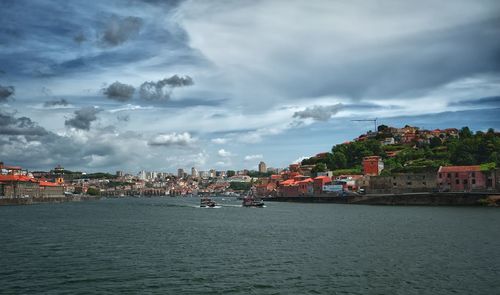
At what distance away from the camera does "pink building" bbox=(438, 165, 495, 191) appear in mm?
107412

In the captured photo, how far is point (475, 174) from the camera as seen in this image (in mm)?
109250

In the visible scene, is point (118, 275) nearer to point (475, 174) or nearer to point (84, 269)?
point (84, 269)

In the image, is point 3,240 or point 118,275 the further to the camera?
point 3,240

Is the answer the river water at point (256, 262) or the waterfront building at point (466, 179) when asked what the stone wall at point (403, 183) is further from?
the river water at point (256, 262)

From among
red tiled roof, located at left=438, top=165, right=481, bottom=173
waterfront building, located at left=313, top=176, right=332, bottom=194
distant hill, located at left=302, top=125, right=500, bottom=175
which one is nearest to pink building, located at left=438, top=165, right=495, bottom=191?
red tiled roof, located at left=438, top=165, right=481, bottom=173

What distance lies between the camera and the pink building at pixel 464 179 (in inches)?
4229

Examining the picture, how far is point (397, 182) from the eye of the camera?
414ft

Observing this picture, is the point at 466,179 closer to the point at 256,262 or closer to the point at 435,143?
the point at 435,143

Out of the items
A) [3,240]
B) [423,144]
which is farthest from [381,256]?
[423,144]

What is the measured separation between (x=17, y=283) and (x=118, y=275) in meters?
5.27

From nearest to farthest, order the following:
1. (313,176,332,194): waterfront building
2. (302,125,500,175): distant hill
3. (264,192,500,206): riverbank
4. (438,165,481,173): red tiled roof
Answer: (264,192,500,206): riverbank, (438,165,481,173): red tiled roof, (302,125,500,175): distant hill, (313,176,332,194): waterfront building

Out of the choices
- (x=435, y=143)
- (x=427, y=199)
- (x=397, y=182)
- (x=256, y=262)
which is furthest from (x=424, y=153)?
(x=256, y=262)

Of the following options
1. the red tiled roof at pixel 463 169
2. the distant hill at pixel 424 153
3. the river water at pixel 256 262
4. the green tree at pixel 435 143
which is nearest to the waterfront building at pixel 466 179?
the red tiled roof at pixel 463 169

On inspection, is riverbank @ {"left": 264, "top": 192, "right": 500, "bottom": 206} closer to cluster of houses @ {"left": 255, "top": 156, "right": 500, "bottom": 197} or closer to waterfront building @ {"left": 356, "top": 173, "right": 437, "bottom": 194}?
waterfront building @ {"left": 356, "top": 173, "right": 437, "bottom": 194}
